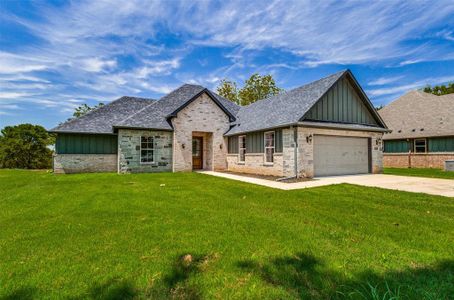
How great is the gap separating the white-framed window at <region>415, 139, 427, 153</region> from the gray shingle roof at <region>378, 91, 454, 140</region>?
66 centimetres

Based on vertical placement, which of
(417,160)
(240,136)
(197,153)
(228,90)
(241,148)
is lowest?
(417,160)

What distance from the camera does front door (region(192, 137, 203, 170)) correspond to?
1811cm

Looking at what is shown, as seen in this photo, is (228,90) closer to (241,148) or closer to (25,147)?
(241,148)

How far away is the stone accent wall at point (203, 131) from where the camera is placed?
16219mm

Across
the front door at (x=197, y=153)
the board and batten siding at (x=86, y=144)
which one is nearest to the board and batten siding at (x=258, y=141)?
the front door at (x=197, y=153)

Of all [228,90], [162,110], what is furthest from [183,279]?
[228,90]

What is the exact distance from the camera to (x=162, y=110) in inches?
672

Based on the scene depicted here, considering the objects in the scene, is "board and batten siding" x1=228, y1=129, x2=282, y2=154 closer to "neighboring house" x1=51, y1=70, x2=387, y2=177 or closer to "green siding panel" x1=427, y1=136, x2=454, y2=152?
"neighboring house" x1=51, y1=70, x2=387, y2=177

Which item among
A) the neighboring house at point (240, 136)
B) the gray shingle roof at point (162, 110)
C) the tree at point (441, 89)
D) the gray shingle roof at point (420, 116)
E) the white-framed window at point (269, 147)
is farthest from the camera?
the tree at point (441, 89)

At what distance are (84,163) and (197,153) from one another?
798cm

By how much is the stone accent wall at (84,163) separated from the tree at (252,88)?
25.6 metres

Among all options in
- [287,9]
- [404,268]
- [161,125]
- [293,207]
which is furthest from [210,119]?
[404,268]

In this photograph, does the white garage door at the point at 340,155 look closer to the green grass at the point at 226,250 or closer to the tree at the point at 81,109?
the green grass at the point at 226,250

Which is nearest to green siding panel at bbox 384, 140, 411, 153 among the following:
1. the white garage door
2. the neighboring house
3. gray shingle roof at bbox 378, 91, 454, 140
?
gray shingle roof at bbox 378, 91, 454, 140
